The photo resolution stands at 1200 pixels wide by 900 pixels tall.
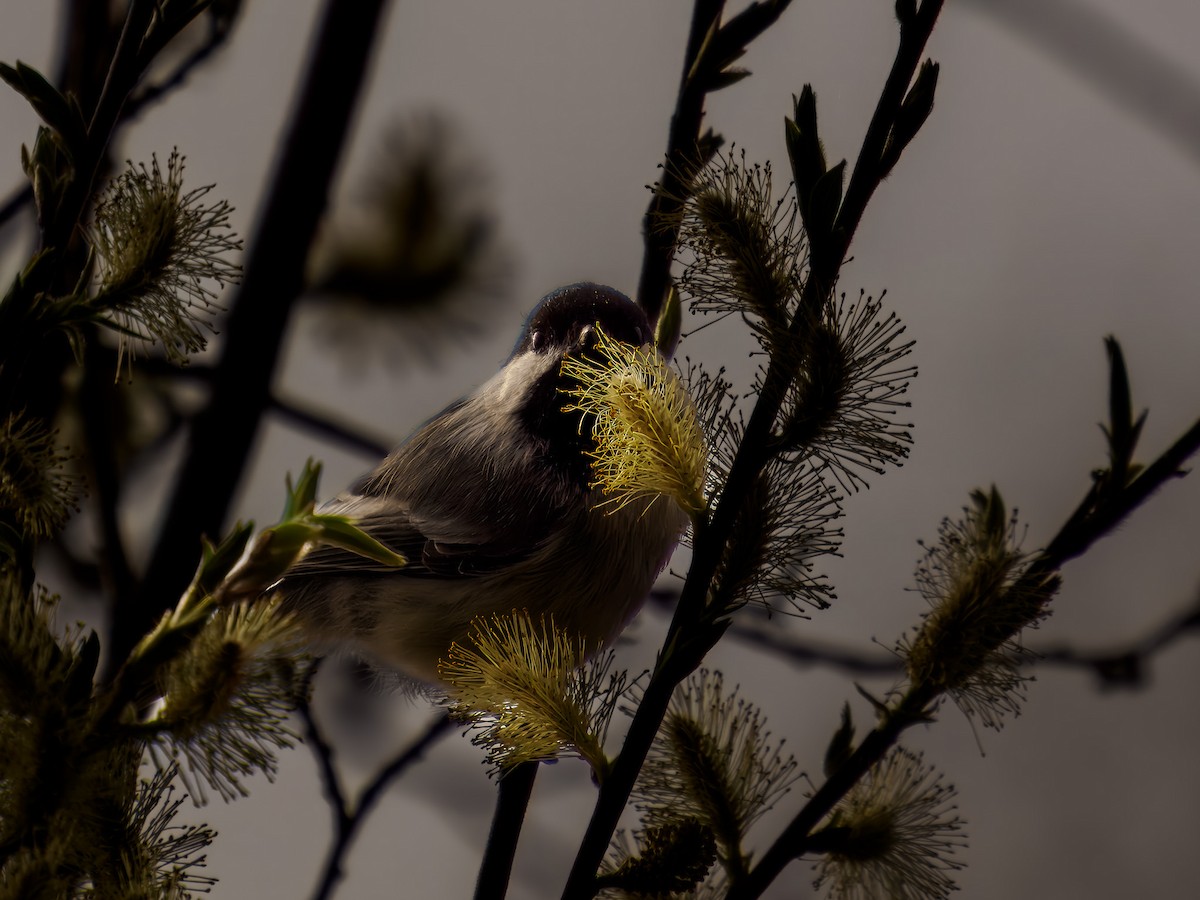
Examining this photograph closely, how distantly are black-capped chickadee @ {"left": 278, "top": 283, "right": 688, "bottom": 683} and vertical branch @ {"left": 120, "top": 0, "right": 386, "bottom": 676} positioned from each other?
0.83ft

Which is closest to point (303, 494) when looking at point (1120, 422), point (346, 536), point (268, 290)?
point (346, 536)

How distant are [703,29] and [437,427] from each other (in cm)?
20

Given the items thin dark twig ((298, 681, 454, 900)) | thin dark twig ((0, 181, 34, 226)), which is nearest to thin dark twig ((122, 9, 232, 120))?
thin dark twig ((0, 181, 34, 226))

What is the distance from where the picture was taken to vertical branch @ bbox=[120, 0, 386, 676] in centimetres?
72

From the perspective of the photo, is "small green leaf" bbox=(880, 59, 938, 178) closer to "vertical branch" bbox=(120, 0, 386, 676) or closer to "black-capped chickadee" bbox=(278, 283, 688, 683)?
"black-capped chickadee" bbox=(278, 283, 688, 683)

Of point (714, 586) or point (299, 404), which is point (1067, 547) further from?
point (299, 404)

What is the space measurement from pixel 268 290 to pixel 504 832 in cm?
46

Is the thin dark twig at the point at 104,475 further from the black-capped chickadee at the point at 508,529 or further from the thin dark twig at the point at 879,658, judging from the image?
the thin dark twig at the point at 879,658

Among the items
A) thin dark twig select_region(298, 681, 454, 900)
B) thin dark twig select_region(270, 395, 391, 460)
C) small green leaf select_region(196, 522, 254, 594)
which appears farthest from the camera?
thin dark twig select_region(270, 395, 391, 460)

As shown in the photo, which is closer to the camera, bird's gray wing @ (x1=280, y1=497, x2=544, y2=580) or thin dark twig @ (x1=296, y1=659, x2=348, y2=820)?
bird's gray wing @ (x1=280, y1=497, x2=544, y2=580)

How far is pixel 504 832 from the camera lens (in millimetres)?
403

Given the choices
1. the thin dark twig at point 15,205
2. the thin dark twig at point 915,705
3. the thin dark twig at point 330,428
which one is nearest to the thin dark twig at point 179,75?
the thin dark twig at point 15,205

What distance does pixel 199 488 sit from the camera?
2.37 ft

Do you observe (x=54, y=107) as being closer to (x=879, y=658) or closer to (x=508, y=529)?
(x=508, y=529)
